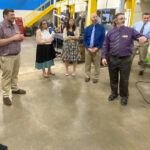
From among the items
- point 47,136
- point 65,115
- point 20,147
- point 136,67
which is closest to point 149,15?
point 136,67

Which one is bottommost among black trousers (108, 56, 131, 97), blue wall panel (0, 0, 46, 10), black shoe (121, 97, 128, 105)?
black shoe (121, 97, 128, 105)

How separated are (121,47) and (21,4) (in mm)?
13487

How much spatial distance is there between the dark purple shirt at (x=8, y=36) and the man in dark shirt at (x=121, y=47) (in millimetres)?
1520

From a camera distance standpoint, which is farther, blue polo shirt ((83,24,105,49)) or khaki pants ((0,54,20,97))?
blue polo shirt ((83,24,105,49))

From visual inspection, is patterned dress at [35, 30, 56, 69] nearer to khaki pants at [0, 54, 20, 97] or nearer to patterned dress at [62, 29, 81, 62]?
patterned dress at [62, 29, 81, 62]

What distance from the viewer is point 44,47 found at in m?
3.78

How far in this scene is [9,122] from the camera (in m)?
2.33

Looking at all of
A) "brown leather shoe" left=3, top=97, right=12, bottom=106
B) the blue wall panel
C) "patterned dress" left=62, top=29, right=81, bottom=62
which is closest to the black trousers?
"patterned dress" left=62, top=29, right=81, bottom=62

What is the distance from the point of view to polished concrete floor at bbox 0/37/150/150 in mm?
1971

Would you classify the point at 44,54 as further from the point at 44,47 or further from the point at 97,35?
the point at 97,35

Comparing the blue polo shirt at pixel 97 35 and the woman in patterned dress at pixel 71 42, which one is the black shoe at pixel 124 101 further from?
the woman in patterned dress at pixel 71 42

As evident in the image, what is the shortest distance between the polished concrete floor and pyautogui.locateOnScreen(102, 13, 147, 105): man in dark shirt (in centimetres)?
46

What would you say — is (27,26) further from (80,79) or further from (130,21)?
(80,79)

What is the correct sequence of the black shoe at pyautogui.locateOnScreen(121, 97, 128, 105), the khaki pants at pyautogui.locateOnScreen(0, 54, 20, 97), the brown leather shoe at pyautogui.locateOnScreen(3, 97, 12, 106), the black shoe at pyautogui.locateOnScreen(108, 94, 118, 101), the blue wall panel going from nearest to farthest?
the khaki pants at pyautogui.locateOnScreen(0, 54, 20, 97)
the brown leather shoe at pyautogui.locateOnScreen(3, 97, 12, 106)
the black shoe at pyautogui.locateOnScreen(121, 97, 128, 105)
the black shoe at pyautogui.locateOnScreen(108, 94, 118, 101)
the blue wall panel
